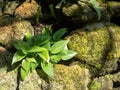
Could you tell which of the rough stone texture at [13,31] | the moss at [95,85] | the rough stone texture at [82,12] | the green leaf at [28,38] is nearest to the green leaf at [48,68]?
the green leaf at [28,38]

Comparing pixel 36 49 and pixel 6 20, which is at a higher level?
pixel 6 20

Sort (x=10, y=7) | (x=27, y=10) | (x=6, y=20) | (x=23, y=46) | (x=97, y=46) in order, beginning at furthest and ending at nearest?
1. (x=10, y=7)
2. (x=27, y=10)
3. (x=6, y=20)
4. (x=97, y=46)
5. (x=23, y=46)

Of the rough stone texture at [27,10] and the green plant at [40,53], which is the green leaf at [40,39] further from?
the rough stone texture at [27,10]

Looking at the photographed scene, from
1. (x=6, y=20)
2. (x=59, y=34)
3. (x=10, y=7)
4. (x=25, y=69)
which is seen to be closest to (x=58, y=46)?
(x=59, y=34)

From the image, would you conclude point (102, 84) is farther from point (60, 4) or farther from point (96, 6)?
point (60, 4)

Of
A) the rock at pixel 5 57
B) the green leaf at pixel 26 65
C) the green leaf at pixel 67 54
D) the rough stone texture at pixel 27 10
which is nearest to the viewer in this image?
the green leaf at pixel 26 65

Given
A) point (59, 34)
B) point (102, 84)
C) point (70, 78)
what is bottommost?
point (102, 84)

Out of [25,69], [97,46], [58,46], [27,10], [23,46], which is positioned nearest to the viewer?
[25,69]
